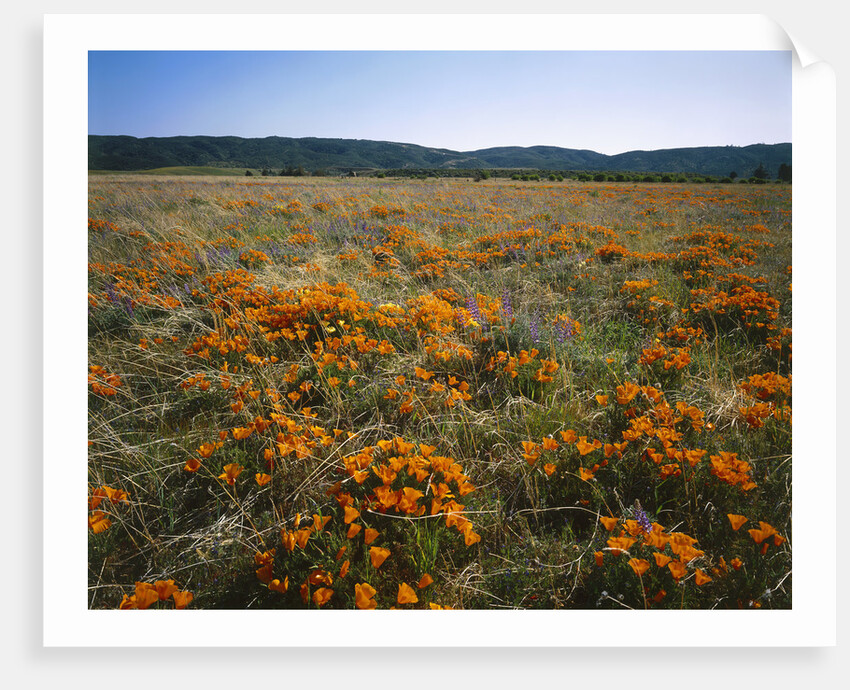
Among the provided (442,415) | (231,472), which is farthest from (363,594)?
(442,415)

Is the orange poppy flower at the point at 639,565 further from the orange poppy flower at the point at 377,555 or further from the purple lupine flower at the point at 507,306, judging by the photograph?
the purple lupine flower at the point at 507,306

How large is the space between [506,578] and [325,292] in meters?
2.02

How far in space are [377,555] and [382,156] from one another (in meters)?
2.41

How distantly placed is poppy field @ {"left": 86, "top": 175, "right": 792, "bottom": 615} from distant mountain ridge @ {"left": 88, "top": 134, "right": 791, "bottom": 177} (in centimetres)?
20

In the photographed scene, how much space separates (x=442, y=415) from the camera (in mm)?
2277

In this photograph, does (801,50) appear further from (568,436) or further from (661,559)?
(661,559)

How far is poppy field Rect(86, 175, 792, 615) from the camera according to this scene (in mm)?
1796

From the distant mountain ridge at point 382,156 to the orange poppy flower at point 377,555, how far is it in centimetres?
229

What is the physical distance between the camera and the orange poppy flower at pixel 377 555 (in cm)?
160

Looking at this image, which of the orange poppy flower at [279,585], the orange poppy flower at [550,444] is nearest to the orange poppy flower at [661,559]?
the orange poppy flower at [550,444]

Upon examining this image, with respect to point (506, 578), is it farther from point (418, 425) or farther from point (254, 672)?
point (254, 672)

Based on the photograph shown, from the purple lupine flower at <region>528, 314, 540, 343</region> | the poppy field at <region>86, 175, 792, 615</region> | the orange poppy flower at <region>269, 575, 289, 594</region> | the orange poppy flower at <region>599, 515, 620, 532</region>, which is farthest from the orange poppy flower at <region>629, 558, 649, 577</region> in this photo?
the purple lupine flower at <region>528, 314, 540, 343</region>

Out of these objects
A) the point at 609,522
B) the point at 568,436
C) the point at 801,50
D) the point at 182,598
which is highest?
the point at 801,50

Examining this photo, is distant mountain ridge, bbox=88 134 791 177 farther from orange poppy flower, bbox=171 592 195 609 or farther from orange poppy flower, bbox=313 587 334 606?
orange poppy flower, bbox=313 587 334 606
